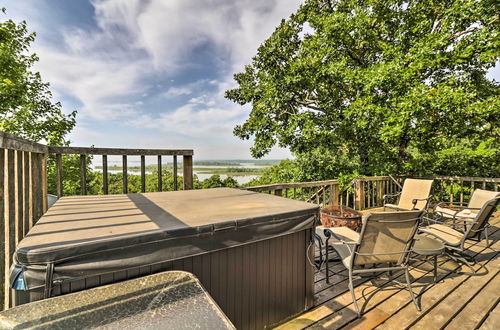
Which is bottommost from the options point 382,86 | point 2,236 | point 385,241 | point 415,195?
point 385,241

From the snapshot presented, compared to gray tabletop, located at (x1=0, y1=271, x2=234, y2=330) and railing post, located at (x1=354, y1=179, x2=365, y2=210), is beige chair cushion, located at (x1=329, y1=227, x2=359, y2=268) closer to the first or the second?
gray tabletop, located at (x1=0, y1=271, x2=234, y2=330)

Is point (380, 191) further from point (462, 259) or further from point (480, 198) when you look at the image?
point (462, 259)

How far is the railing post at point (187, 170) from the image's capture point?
11.5 feet

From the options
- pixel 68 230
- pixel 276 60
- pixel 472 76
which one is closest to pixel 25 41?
pixel 276 60

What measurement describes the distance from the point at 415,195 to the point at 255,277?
4307 millimetres

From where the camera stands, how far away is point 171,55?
881cm

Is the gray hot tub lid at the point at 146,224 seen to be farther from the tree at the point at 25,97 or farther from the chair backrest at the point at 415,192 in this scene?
the tree at the point at 25,97

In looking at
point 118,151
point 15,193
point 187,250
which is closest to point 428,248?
point 187,250

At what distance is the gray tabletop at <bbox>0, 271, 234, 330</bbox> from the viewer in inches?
35.3

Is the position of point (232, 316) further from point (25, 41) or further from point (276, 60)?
point (25, 41)

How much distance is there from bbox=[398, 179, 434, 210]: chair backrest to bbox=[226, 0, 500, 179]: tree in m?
1.75

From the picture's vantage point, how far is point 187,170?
11.6ft

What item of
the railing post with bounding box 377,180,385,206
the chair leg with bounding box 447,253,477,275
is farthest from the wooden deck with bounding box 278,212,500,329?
the railing post with bounding box 377,180,385,206

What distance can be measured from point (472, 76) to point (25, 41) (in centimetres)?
1832
